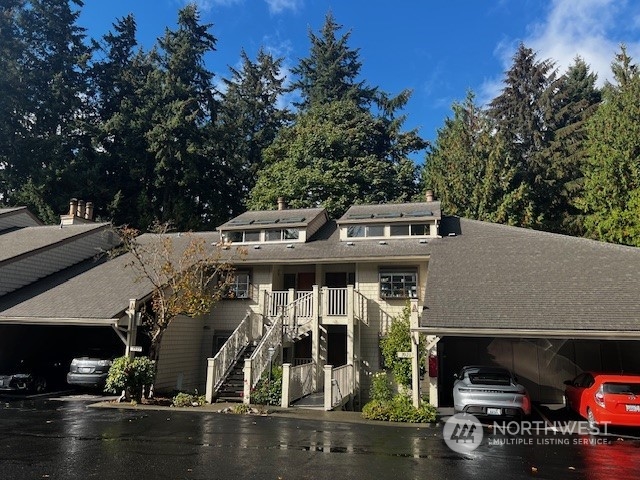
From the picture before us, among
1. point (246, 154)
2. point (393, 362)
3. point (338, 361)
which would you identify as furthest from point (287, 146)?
point (393, 362)

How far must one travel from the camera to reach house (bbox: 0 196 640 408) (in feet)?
42.3

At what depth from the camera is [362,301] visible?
57.7ft

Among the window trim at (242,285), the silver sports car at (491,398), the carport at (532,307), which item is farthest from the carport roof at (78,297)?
the silver sports car at (491,398)

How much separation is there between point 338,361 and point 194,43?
3891cm

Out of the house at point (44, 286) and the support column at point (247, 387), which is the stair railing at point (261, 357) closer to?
the support column at point (247, 387)

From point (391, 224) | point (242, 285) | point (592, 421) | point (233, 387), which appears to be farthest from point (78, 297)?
point (592, 421)

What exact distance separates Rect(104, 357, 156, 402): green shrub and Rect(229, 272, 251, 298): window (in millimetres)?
5627

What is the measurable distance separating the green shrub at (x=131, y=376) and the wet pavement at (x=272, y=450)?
1.54 m

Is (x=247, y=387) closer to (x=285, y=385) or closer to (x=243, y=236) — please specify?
(x=285, y=385)

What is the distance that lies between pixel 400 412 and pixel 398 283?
21.9 ft

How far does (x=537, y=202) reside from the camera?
32.2 metres

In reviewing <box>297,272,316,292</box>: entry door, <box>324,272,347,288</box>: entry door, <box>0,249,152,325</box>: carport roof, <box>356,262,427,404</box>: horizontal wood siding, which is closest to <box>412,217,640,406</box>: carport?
<box>356,262,427,404</box>: horizontal wood siding

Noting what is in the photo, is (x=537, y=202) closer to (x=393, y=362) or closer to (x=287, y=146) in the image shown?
(x=287, y=146)

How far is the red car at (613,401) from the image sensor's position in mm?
10344
